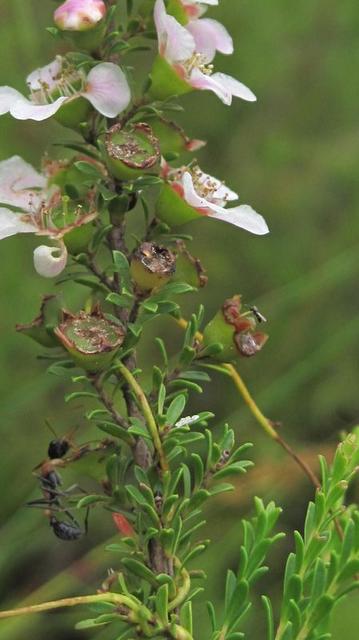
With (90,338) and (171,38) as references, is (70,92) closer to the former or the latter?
(171,38)

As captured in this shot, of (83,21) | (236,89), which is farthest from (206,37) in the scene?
(83,21)

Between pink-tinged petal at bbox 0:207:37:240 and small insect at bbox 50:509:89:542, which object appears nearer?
pink-tinged petal at bbox 0:207:37:240

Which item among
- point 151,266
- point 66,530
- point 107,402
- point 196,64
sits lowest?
point 66,530

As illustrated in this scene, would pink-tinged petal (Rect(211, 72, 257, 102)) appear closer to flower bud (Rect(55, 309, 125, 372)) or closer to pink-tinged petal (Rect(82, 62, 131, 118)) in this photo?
pink-tinged petal (Rect(82, 62, 131, 118))

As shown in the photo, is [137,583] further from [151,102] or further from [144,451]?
[151,102]

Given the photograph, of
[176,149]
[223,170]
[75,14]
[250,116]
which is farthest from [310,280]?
[75,14]

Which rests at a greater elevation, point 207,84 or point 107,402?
point 207,84

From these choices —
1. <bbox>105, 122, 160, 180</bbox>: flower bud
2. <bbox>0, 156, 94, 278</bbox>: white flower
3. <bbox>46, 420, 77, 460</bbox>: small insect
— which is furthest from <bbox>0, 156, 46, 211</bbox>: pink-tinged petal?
<bbox>46, 420, 77, 460</bbox>: small insect

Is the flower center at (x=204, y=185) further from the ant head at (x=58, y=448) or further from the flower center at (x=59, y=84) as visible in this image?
the ant head at (x=58, y=448)
